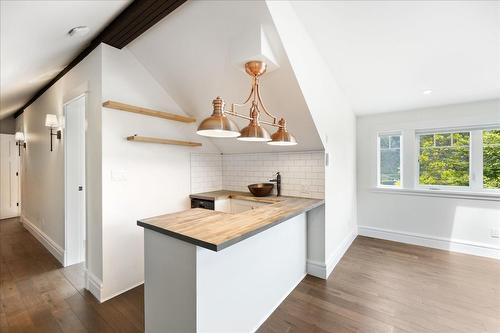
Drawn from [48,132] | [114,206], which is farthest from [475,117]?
[48,132]

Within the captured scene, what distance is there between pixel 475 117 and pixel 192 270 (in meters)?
4.32

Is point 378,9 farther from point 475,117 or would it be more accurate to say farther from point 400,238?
point 400,238

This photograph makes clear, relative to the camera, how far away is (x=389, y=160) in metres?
4.06

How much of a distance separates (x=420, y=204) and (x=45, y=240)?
614cm

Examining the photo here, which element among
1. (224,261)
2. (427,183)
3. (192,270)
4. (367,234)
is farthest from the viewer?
(367,234)

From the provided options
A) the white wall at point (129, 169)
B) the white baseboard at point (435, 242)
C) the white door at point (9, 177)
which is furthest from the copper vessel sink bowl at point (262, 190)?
the white door at point (9, 177)

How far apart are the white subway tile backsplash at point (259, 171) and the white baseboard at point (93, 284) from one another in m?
1.44

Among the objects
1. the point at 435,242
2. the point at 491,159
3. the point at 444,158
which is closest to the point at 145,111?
the point at 444,158

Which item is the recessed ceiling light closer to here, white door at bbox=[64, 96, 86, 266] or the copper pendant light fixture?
white door at bbox=[64, 96, 86, 266]

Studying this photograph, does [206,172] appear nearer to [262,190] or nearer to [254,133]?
[262,190]

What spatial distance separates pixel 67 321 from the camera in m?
1.98

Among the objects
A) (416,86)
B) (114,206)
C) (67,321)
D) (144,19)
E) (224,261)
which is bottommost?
(67,321)

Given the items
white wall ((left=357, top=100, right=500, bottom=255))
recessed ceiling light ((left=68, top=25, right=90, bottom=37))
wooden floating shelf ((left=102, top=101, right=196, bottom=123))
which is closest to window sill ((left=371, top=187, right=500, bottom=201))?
white wall ((left=357, top=100, right=500, bottom=255))

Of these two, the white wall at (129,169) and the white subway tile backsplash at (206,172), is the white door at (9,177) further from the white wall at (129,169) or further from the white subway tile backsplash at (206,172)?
the white subway tile backsplash at (206,172)
